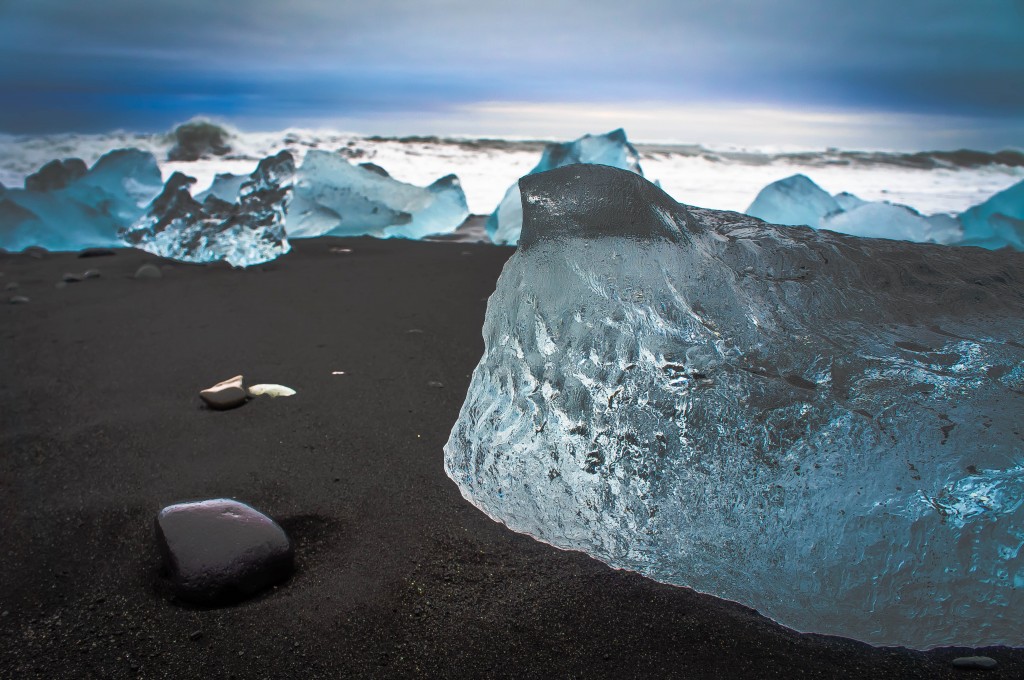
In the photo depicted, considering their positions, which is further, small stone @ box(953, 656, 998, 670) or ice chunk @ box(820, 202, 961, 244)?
ice chunk @ box(820, 202, 961, 244)

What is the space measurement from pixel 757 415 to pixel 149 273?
3.57m

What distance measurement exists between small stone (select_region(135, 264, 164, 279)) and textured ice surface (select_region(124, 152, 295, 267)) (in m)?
0.30

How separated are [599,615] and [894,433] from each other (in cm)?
61

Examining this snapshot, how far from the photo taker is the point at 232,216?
4.59m

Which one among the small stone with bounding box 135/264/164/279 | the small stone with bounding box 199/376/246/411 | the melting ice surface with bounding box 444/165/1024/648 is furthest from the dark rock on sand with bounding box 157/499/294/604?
the small stone with bounding box 135/264/164/279

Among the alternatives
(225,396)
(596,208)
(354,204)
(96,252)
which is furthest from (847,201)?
(96,252)

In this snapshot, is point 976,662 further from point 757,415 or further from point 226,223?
point 226,223

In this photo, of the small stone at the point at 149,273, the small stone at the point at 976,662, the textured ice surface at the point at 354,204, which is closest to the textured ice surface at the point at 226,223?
the small stone at the point at 149,273

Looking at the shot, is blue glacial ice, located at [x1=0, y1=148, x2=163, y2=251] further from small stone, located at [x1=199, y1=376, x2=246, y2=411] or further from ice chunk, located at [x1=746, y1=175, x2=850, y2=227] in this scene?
ice chunk, located at [x1=746, y1=175, x2=850, y2=227]

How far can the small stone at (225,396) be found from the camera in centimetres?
223

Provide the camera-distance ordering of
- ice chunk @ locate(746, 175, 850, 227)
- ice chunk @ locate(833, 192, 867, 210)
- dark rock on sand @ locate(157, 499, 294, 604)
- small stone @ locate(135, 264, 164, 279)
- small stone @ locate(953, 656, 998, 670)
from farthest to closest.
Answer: ice chunk @ locate(833, 192, 867, 210) → ice chunk @ locate(746, 175, 850, 227) → small stone @ locate(135, 264, 164, 279) → dark rock on sand @ locate(157, 499, 294, 604) → small stone @ locate(953, 656, 998, 670)

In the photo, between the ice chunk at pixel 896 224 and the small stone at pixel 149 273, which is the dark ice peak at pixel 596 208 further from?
the ice chunk at pixel 896 224

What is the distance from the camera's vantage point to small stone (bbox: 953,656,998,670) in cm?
122

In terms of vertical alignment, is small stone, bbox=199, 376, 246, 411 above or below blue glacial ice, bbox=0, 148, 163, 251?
below
